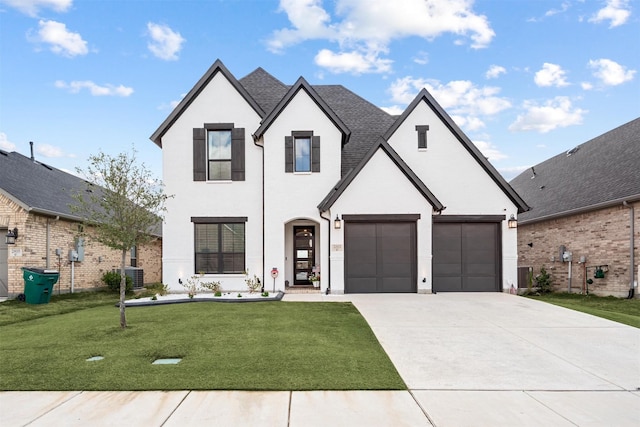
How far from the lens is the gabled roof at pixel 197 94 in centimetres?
1394

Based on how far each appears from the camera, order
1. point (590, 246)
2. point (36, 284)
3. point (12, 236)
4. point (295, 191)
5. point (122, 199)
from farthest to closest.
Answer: point (590, 246), point (295, 191), point (12, 236), point (36, 284), point (122, 199)

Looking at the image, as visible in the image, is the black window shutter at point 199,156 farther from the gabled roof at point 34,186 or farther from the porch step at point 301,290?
the porch step at point 301,290

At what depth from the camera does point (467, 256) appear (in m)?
14.0

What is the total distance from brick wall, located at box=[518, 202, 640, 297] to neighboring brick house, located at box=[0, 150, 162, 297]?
18550mm

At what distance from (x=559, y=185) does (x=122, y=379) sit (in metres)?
21.1

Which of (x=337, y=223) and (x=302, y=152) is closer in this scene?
(x=337, y=223)

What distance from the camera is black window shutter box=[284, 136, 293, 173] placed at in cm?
1381

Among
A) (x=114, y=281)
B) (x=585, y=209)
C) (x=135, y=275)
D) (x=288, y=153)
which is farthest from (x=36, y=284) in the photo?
(x=585, y=209)

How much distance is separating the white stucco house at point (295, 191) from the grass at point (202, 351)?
4127 mm

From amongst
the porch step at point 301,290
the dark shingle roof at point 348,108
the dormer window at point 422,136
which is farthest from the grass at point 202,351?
the dark shingle roof at point 348,108

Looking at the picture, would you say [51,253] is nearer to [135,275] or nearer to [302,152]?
[135,275]

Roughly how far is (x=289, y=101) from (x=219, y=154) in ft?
11.1

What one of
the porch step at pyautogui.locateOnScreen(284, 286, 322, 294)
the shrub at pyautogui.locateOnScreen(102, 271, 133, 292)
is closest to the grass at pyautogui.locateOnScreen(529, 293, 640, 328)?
the porch step at pyautogui.locateOnScreen(284, 286, 322, 294)

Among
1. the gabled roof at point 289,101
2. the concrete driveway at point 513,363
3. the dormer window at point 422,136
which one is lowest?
the concrete driveway at point 513,363
